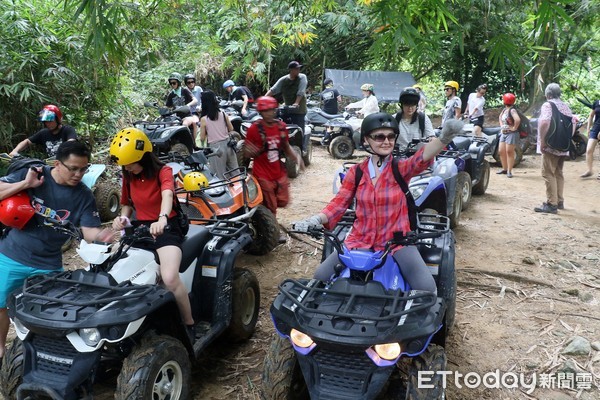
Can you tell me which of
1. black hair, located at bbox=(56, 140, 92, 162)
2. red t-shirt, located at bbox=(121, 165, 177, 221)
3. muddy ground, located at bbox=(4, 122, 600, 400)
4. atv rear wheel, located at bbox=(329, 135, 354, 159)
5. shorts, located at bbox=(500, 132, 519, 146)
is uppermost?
black hair, located at bbox=(56, 140, 92, 162)

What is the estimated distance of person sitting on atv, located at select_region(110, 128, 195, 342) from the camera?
327 centimetres

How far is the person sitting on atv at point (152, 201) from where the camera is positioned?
3.27 metres

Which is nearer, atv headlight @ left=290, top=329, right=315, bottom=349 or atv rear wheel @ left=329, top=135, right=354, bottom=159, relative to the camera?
atv headlight @ left=290, top=329, right=315, bottom=349

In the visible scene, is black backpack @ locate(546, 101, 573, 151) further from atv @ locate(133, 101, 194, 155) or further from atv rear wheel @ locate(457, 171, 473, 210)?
atv @ locate(133, 101, 194, 155)

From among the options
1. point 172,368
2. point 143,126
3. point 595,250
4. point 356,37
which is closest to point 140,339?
point 172,368

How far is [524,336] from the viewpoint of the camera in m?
4.25

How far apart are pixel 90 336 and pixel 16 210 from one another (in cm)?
107

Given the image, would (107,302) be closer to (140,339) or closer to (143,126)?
(140,339)

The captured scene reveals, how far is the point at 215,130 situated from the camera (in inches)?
294

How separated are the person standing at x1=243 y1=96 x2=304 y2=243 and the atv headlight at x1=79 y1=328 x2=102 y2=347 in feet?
10.9

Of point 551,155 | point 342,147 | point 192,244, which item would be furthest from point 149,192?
point 342,147

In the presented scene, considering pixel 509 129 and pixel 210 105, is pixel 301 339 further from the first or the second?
pixel 509 129

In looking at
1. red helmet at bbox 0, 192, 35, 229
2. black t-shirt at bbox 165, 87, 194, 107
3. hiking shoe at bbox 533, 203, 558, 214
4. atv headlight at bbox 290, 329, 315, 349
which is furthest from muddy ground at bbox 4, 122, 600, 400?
black t-shirt at bbox 165, 87, 194, 107

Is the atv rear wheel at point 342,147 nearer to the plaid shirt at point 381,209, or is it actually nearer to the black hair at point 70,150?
the plaid shirt at point 381,209
